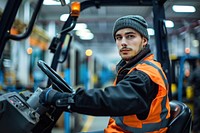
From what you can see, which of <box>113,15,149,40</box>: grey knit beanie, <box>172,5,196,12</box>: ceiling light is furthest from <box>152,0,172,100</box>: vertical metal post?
<box>113,15,149,40</box>: grey knit beanie

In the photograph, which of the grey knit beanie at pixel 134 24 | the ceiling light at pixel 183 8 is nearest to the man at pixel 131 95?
the grey knit beanie at pixel 134 24

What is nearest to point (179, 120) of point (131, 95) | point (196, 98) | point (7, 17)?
point (131, 95)

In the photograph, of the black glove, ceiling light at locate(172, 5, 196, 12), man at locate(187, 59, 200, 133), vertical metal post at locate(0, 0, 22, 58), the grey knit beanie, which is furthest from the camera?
man at locate(187, 59, 200, 133)

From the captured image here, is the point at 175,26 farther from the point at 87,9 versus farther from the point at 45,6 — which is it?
the point at 45,6

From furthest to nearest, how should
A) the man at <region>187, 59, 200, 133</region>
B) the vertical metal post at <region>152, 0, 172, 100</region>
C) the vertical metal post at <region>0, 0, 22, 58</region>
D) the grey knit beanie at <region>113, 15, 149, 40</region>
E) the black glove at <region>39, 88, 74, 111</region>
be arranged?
the man at <region>187, 59, 200, 133</region> < the vertical metal post at <region>152, 0, 172, 100</region> < the vertical metal post at <region>0, 0, 22, 58</region> < the grey knit beanie at <region>113, 15, 149, 40</region> < the black glove at <region>39, 88, 74, 111</region>

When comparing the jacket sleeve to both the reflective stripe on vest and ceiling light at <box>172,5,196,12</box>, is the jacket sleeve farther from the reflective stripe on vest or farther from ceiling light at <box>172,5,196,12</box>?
ceiling light at <box>172,5,196,12</box>

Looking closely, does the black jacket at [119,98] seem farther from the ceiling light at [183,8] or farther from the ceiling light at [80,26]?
the ceiling light at [80,26]

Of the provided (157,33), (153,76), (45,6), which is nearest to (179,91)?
(157,33)

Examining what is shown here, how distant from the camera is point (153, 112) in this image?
2.17m

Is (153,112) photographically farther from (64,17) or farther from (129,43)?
(64,17)

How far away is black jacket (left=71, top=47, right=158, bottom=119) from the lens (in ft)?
6.41

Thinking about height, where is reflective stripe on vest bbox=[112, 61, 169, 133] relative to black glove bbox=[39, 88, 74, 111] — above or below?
below

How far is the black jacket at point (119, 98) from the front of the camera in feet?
6.41

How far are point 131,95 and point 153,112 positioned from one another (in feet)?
Result: 0.96
